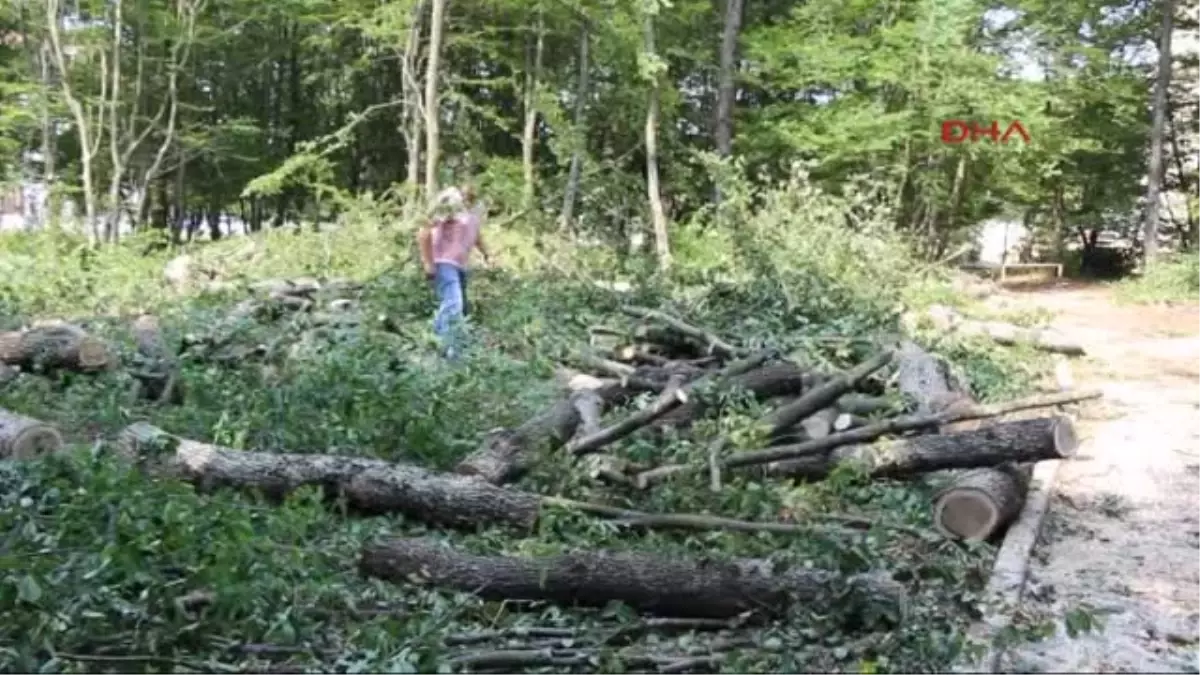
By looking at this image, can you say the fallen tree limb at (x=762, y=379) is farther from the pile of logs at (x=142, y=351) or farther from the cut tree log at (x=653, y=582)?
the pile of logs at (x=142, y=351)

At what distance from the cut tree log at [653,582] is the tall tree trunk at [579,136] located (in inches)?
556

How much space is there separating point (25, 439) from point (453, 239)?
15.0ft

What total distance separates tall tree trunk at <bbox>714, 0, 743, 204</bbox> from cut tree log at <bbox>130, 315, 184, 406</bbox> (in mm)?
11818

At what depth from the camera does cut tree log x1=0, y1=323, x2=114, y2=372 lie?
8.16 metres

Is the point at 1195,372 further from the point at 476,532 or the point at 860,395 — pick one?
the point at 476,532

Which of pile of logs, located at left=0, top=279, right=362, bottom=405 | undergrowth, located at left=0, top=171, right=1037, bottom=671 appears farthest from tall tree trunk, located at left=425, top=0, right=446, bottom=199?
pile of logs, located at left=0, top=279, right=362, bottom=405

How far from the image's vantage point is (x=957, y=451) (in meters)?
5.39

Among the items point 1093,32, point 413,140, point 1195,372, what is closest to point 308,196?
point 413,140

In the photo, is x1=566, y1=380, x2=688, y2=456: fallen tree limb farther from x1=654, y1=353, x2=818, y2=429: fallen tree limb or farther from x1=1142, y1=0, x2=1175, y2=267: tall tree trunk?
x1=1142, y1=0, x2=1175, y2=267: tall tree trunk

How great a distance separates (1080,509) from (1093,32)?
722 inches

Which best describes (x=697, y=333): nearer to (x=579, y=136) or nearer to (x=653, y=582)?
(x=653, y=582)

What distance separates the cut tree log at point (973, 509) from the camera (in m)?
4.91

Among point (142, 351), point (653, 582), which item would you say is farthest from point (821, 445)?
point (142, 351)

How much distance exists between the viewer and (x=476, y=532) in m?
4.80
